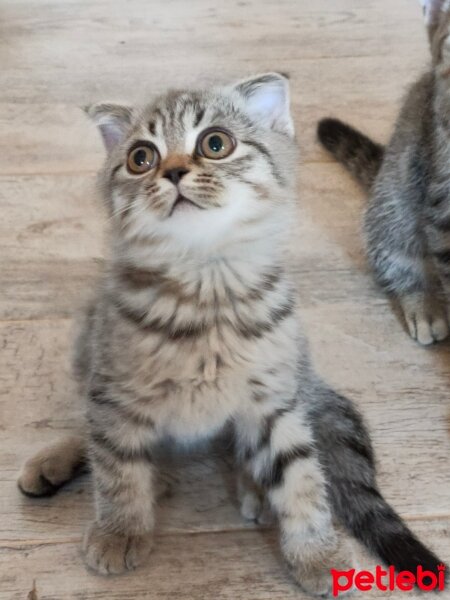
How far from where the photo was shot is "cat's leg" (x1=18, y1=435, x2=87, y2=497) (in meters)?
1.11

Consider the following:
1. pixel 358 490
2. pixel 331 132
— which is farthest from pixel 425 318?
Answer: pixel 331 132

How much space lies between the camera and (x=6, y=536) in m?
1.08

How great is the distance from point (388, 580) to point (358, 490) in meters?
0.13

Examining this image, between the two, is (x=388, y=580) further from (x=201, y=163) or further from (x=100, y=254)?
(x=100, y=254)

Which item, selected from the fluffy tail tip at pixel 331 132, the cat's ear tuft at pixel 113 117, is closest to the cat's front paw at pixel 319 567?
the cat's ear tuft at pixel 113 117

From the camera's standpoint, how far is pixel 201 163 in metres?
0.90

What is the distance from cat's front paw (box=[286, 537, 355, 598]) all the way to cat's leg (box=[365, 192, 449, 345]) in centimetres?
54

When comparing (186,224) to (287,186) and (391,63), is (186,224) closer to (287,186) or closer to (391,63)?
(287,186)

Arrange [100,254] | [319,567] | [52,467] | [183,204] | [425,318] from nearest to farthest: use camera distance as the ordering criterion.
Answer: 1. [183,204]
2. [319,567]
3. [52,467]
4. [425,318]
5. [100,254]

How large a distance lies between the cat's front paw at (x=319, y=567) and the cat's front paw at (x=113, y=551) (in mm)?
207

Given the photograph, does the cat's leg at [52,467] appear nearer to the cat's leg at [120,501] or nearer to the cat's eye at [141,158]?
the cat's leg at [120,501]

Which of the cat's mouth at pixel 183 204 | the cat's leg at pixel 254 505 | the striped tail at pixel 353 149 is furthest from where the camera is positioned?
the striped tail at pixel 353 149

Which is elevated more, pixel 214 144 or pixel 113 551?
pixel 214 144

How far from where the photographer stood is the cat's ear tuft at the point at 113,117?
3.36ft
